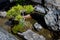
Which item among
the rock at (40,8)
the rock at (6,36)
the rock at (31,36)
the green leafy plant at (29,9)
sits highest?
the green leafy plant at (29,9)

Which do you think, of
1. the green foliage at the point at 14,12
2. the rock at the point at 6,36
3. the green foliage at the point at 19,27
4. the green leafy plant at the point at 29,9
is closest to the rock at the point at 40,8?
the green leafy plant at the point at 29,9

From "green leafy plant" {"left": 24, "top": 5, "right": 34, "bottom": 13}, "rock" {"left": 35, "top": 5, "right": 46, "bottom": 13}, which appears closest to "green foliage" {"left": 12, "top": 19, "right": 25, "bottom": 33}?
"green leafy plant" {"left": 24, "top": 5, "right": 34, "bottom": 13}

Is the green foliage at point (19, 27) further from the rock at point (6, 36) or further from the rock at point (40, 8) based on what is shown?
the rock at point (40, 8)

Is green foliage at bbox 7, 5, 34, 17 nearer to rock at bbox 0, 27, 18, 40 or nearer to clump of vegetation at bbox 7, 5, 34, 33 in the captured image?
clump of vegetation at bbox 7, 5, 34, 33

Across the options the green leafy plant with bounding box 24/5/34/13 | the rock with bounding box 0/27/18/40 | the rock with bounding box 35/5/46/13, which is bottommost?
the rock with bounding box 35/5/46/13

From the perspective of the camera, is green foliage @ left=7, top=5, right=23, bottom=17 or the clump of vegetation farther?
green foliage @ left=7, top=5, right=23, bottom=17

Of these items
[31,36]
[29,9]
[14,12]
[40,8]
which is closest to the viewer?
[31,36]

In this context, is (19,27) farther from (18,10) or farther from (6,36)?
(18,10)

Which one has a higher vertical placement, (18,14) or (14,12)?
(14,12)

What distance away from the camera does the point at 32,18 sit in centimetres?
973

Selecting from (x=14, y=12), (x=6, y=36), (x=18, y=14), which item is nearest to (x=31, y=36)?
(x=6, y=36)

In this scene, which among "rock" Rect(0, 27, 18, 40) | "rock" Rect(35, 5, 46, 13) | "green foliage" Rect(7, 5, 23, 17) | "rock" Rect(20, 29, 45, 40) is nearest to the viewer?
"rock" Rect(0, 27, 18, 40)

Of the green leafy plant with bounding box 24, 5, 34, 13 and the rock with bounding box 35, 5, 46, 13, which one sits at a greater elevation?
the green leafy plant with bounding box 24, 5, 34, 13

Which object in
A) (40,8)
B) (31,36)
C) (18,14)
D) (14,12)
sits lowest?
(31,36)
